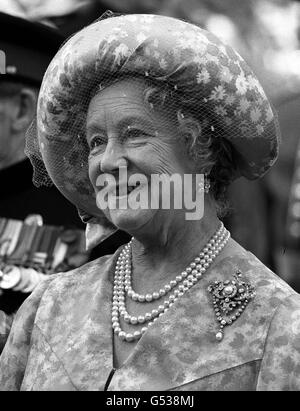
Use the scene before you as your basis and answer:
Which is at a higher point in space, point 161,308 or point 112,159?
point 112,159

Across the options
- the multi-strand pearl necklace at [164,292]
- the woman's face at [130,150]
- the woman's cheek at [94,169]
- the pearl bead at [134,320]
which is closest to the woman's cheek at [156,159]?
the woman's face at [130,150]

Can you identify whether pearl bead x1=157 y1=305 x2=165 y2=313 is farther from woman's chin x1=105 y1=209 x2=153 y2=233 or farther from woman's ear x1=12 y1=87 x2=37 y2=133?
woman's ear x1=12 y1=87 x2=37 y2=133

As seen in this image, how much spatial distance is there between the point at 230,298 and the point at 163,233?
222 millimetres

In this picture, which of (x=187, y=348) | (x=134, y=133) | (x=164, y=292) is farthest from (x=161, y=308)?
(x=134, y=133)

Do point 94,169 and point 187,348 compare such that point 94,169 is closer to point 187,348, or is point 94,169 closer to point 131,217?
point 131,217

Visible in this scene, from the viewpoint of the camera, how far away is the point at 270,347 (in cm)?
245

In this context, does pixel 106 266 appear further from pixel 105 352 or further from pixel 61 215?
pixel 61 215

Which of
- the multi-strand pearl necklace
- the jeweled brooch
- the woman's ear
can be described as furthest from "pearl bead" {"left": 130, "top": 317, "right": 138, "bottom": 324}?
the woman's ear

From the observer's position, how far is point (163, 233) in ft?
8.61

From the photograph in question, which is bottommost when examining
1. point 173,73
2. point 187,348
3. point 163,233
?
point 187,348

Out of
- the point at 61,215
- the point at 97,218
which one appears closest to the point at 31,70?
the point at 61,215

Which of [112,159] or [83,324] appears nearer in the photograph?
[112,159]

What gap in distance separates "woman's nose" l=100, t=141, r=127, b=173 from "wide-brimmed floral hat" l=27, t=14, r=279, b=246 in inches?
6.6
